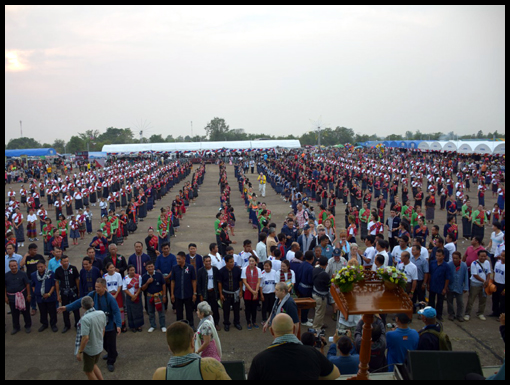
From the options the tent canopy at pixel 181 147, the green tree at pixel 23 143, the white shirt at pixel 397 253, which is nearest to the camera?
the white shirt at pixel 397 253

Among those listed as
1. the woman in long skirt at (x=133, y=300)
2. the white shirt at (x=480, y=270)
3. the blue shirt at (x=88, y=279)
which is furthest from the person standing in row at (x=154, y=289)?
the white shirt at (x=480, y=270)

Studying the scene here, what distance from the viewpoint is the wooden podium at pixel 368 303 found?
12.0 ft

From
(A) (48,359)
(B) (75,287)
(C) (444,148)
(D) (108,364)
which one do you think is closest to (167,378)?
(D) (108,364)

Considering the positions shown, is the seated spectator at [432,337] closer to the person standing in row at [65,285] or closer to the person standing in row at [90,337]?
the person standing in row at [90,337]

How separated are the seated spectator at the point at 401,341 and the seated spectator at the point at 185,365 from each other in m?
2.74

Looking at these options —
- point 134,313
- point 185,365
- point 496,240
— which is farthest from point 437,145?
point 185,365

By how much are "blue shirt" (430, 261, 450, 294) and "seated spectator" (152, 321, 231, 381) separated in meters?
5.81

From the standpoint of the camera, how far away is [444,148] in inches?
2072

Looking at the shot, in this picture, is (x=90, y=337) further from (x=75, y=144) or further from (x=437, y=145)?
(x=75, y=144)

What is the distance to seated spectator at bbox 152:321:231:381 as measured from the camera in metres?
2.91

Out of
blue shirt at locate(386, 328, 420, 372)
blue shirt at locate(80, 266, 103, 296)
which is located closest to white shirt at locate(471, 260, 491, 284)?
blue shirt at locate(386, 328, 420, 372)

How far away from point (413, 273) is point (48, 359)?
6668 millimetres

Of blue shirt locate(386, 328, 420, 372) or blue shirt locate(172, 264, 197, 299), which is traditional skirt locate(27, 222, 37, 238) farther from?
blue shirt locate(386, 328, 420, 372)

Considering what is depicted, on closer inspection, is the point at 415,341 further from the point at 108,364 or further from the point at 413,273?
the point at 108,364
